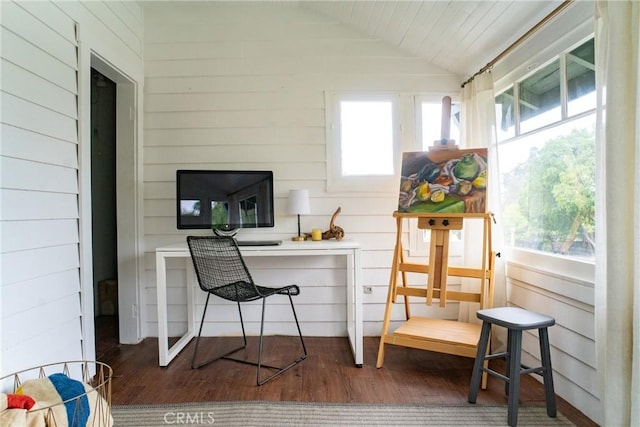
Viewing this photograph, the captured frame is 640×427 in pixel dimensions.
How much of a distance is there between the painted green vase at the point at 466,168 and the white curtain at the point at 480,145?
0.17 m

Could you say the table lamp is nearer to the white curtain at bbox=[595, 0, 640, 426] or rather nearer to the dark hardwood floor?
the dark hardwood floor

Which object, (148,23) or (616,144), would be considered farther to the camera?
(148,23)

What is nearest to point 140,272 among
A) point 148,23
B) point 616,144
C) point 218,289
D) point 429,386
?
point 218,289

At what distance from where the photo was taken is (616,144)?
4.33 ft

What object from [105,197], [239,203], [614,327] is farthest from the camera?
[105,197]

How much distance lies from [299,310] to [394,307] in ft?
2.65

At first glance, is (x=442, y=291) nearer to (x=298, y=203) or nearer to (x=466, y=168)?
(x=466, y=168)

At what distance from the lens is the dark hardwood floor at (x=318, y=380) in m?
1.82

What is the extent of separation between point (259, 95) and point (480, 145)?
179cm

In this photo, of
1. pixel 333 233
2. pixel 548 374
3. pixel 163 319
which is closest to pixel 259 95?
pixel 333 233

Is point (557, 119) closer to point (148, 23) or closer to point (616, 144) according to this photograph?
point (616, 144)

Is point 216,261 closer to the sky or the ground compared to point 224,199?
closer to the ground

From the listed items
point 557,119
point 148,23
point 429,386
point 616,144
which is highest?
point 148,23

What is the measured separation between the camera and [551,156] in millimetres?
1928
